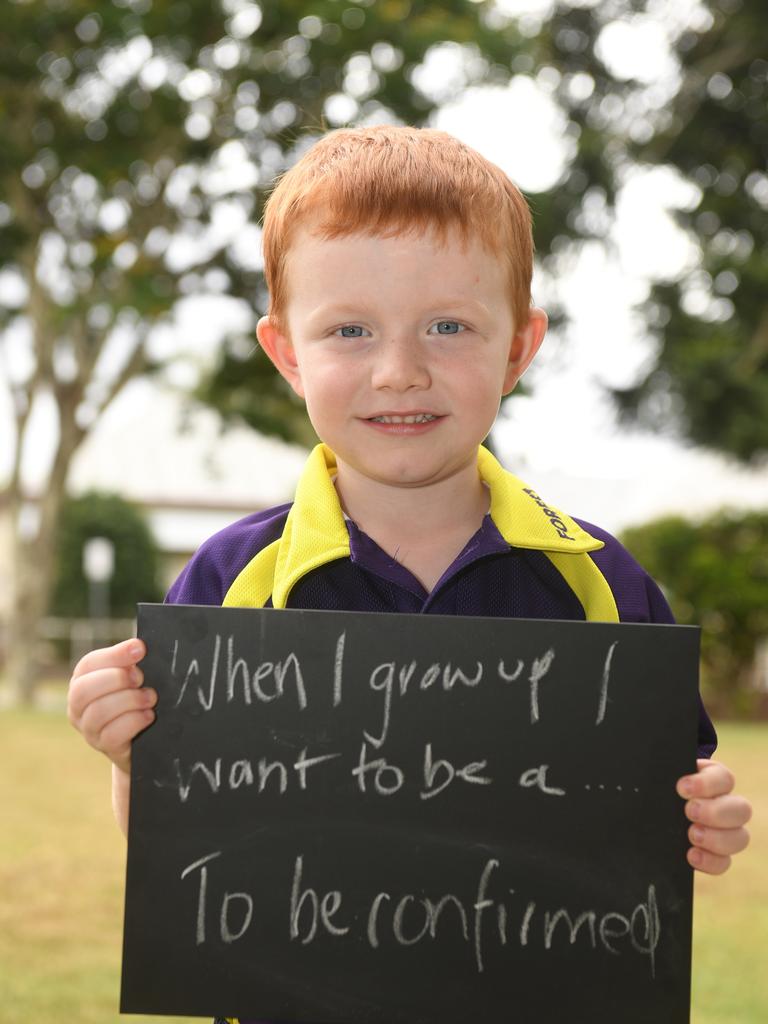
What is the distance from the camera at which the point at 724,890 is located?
569 centimetres

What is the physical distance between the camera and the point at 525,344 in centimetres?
201

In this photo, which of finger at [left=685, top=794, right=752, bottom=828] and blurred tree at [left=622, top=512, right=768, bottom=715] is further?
blurred tree at [left=622, top=512, right=768, bottom=715]

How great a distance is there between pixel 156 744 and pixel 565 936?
0.61 m

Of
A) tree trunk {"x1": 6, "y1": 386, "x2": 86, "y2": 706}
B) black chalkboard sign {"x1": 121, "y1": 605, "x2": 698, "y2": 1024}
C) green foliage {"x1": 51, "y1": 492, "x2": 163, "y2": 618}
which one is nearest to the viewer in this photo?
black chalkboard sign {"x1": 121, "y1": 605, "x2": 698, "y2": 1024}

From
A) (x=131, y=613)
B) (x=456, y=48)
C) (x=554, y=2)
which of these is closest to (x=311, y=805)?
(x=456, y=48)

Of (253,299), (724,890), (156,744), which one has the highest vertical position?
(253,299)

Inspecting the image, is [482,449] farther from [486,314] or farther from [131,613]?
→ [131,613]

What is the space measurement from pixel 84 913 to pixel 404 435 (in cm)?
398

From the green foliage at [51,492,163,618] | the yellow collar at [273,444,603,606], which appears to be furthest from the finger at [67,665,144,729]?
the green foliage at [51,492,163,618]

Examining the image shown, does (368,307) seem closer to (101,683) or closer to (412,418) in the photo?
(412,418)

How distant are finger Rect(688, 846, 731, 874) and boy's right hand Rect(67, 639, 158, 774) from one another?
0.75 m

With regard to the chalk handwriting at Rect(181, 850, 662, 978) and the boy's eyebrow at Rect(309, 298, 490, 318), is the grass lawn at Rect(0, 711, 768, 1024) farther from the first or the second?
the boy's eyebrow at Rect(309, 298, 490, 318)

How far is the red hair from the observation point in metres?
1.79

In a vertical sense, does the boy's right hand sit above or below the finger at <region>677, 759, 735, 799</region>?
above
